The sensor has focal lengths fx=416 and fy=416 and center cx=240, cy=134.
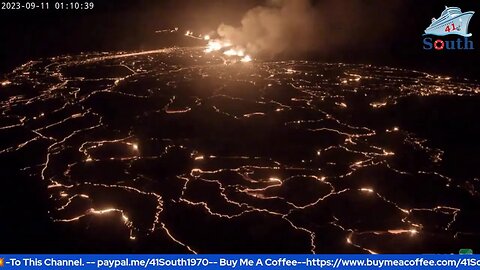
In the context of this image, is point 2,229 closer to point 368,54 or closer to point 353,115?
point 353,115

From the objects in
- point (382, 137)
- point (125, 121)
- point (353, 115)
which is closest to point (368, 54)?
point (353, 115)

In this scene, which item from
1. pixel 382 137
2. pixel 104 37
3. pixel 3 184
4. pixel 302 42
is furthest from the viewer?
pixel 104 37

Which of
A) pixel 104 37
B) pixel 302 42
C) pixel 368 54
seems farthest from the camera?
pixel 104 37

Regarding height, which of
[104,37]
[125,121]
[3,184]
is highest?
[104,37]

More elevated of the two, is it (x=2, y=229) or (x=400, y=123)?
(x=400, y=123)

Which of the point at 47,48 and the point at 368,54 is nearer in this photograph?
the point at 368,54

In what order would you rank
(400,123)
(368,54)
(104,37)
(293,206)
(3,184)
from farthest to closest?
(104,37), (368,54), (400,123), (3,184), (293,206)

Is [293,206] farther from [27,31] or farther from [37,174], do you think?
[27,31]

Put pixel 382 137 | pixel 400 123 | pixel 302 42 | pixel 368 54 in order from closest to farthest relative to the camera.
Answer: pixel 382 137, pixel 400 123, pixel 368 54, pixel 302 42

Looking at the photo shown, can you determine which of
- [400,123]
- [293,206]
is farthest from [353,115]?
[293,206]
